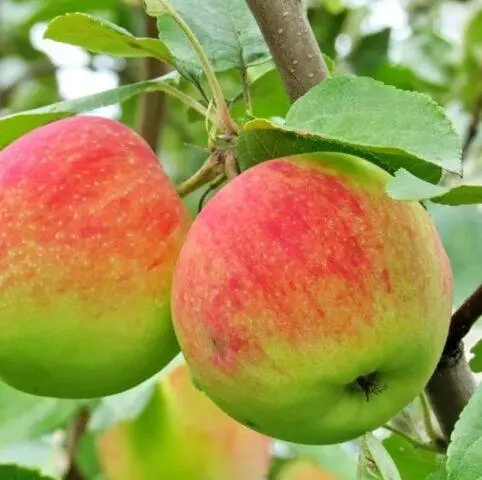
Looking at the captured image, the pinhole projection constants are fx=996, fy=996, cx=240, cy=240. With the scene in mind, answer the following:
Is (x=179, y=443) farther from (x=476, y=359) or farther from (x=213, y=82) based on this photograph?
(x=213, y=82)

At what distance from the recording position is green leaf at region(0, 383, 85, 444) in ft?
4.11

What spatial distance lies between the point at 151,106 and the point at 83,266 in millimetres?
993

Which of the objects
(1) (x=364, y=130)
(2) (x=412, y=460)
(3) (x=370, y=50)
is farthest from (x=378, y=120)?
(3) (x=370, y=50)

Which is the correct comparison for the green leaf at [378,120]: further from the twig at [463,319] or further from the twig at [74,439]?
the twig at [74,439]

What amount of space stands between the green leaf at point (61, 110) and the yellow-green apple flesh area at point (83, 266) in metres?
0.08

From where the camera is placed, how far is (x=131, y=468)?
121 cm

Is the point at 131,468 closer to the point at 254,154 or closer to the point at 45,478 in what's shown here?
the point at 45,478

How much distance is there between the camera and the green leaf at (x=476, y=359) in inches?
36.6

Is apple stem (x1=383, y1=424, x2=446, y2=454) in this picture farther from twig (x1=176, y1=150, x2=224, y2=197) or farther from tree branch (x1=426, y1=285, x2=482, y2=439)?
twig (x1=176, y1=150, x2=224, y2=197)

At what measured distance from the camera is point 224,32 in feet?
3.00

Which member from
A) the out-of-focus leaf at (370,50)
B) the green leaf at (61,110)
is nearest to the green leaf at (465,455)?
the green leaf at (61,110)

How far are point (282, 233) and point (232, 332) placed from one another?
0.24 ft

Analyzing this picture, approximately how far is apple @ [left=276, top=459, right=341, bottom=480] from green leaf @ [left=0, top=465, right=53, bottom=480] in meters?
0.53

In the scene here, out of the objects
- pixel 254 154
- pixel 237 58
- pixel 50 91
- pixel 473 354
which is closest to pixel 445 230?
pixel 473 354
